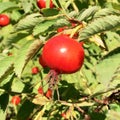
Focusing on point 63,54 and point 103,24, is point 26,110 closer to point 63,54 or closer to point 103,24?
point 63,54

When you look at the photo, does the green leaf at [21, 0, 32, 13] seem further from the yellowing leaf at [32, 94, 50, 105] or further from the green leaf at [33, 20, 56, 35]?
the green leaf at [33, 20, 56, 35]

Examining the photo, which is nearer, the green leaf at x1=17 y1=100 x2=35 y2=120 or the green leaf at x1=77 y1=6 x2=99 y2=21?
the green leaf at x1=77 y1=6 x2=99 y2=21

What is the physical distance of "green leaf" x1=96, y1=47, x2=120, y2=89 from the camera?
2.50ft

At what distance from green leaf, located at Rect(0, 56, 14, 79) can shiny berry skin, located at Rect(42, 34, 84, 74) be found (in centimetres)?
16

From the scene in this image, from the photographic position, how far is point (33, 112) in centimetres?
171

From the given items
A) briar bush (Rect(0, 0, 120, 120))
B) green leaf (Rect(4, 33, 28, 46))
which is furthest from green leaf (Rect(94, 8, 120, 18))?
green leaf (Rect(4, 33, 28, 46))

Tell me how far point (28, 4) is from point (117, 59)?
1031 mm

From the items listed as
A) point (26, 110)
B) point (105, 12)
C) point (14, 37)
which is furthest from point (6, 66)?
point (26, 110)

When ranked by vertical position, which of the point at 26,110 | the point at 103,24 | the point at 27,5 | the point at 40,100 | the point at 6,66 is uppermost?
the point at 103,24

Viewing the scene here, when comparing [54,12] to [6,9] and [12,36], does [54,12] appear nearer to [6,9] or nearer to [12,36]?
[12,36]

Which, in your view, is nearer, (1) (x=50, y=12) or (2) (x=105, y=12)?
(2) (x=105, y=12)

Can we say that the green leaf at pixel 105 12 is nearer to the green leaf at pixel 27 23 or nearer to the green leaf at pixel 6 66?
the green leaf at pixel 27 23

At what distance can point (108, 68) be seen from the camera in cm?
79

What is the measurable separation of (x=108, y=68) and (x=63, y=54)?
27cm
